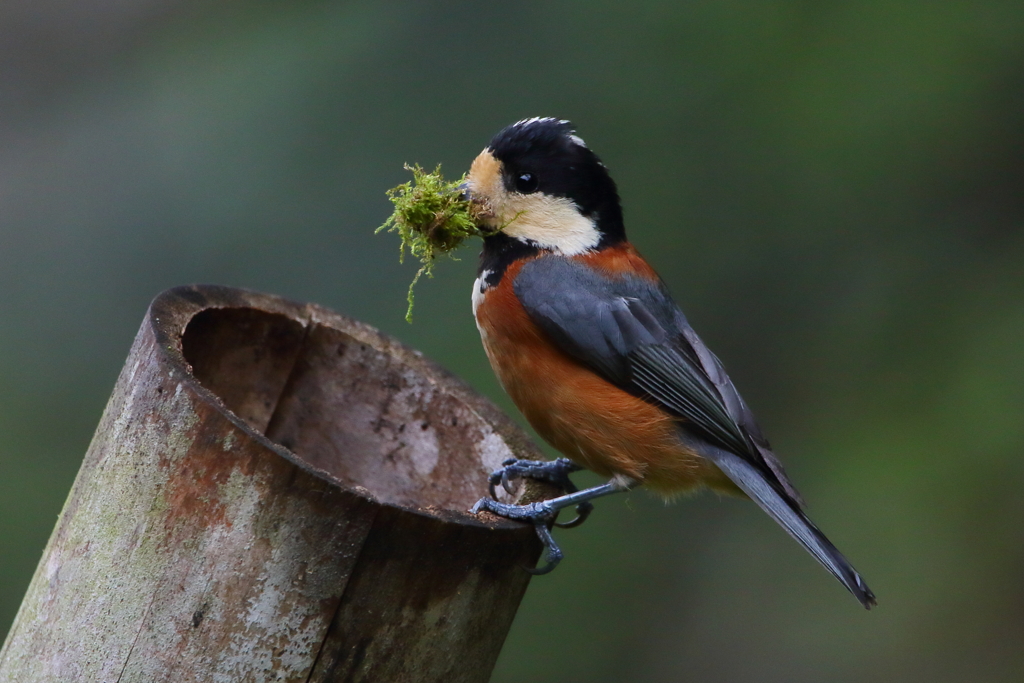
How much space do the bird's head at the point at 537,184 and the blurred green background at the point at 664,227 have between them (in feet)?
3.02

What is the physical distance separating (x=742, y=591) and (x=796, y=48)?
7.77 ft

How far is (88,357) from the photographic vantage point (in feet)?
13.3

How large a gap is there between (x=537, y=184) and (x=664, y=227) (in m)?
1.35

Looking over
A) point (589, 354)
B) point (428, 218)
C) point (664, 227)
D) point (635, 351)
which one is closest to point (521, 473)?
point (589, 354)

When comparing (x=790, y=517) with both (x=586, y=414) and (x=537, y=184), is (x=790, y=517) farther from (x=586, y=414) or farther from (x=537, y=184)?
(x=537, y=184)

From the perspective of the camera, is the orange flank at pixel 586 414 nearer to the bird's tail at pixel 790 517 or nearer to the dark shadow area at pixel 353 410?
the bird's tail at pixel 790 517

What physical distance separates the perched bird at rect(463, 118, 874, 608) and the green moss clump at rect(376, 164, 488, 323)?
106 mm

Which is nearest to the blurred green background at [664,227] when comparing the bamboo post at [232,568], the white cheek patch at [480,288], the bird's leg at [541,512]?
the white cheek patch at [480,288]

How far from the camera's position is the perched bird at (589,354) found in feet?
8.55

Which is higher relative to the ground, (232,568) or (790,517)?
(790,517)

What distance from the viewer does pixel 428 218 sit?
2.70m

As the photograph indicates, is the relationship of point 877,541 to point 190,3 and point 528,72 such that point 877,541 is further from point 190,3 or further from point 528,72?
point 190,3

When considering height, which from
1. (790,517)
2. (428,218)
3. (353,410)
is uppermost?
(428,218)

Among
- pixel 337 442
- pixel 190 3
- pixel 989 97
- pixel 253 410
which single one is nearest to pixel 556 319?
pixel 337 442
